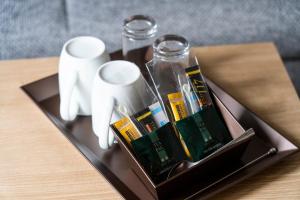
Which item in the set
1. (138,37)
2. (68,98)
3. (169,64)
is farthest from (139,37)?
(68,98)

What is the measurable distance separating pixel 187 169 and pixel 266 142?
209mm

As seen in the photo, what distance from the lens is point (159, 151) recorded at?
2.37 ft

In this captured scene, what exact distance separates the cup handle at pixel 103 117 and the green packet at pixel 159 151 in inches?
3.7

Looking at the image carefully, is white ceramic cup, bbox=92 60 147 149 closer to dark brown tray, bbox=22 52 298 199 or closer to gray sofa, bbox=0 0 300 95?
dark brown tray, bbox=22 52 298 199

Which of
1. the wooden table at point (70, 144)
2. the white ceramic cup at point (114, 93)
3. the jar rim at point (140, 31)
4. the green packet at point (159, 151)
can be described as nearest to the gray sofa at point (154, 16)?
the wooden table at point (70, 144)

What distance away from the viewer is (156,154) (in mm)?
→ 718

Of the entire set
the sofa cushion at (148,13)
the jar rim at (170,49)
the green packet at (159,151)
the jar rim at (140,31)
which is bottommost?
the sofa cushion at (148,13)

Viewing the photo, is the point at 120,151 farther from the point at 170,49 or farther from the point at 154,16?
the point at 154,16

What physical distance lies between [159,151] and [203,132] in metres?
0.08

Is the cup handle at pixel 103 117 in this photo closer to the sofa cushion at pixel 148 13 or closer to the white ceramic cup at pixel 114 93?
the white ceramic cup at pixel 114 93

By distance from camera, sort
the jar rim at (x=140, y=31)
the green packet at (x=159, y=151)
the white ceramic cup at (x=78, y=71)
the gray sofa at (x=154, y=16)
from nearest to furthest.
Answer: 1. the green packet at (x=159, y=151)
2. the white ceramic cup at (x=78, y=71)
3. the jar rim at (x=140, y=31)
4. the gray sofa at (x=154, y=16)

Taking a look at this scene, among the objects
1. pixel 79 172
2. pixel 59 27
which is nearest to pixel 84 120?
pixel 79 172

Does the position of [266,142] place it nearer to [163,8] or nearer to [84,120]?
[84,120]

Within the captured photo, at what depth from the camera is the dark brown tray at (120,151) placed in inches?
29.3
